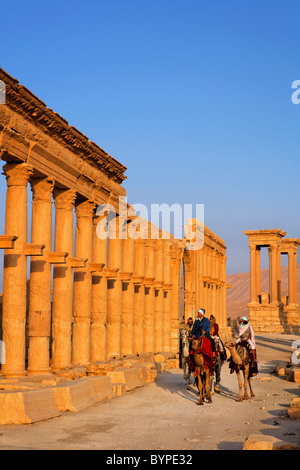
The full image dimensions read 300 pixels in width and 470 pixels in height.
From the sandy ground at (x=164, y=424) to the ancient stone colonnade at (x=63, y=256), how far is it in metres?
3.26

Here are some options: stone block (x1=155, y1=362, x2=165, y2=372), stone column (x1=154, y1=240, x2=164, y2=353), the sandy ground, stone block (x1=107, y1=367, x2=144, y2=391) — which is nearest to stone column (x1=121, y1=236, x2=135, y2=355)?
stone block (x1=155, y1=362, x2=165, y2=372)

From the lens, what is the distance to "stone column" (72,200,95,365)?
2273 cm

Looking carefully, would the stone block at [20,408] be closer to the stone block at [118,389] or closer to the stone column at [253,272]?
the stone block at [118,389]

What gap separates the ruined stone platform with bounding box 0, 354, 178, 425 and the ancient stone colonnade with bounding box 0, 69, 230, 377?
0.91 m

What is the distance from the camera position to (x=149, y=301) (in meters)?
33.8

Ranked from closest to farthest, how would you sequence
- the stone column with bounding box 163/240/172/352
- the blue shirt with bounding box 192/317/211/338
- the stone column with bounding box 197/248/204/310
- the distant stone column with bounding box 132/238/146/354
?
the blue shirt with bounding box 192/317/211/338 → the distant stone column with bounding box 132/238/146/354 → the stone column with bounding box 163/240/172/352 → the stone column with bounding box 197/248/204/310

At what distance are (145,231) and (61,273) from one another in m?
12.5

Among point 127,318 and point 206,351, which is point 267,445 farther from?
point 127,318

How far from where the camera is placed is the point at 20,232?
17359mm

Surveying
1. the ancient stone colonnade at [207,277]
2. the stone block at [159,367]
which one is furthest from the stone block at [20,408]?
the ancient stone colonnade at [207,277]

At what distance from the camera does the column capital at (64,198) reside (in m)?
21.4

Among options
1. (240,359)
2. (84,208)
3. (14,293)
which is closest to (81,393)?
(14,293)

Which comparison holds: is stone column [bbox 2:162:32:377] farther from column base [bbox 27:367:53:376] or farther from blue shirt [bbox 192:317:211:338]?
blue shirt [bbox 192:317:211:338]

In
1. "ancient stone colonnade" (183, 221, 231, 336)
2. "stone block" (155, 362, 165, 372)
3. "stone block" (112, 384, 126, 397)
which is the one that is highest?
"ancient stone colonnade" (183, 221, 231, 336)
